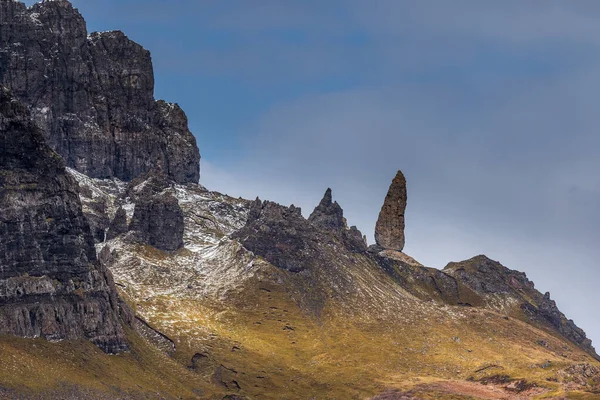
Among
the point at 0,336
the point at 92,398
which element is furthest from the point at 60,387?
the point at 0,336

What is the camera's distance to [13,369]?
606ft

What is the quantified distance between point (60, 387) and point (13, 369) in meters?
12.9

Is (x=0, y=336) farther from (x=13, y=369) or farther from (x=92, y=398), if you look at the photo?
(x=92, y=398)

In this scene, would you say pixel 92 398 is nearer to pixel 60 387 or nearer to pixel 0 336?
pixel 60 387

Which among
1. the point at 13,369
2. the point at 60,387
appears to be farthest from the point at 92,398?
the point at 13,369

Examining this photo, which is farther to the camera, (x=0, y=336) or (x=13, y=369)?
(x=0, y=336)

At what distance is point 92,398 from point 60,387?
31.0 feet

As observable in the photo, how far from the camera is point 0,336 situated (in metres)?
198

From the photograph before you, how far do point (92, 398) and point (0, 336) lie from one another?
30506mm

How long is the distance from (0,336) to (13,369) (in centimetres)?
1735

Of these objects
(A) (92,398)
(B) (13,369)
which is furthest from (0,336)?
(A) (92,398)

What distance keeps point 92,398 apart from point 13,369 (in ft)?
73.2

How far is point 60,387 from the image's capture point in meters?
190

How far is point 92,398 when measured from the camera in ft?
640
